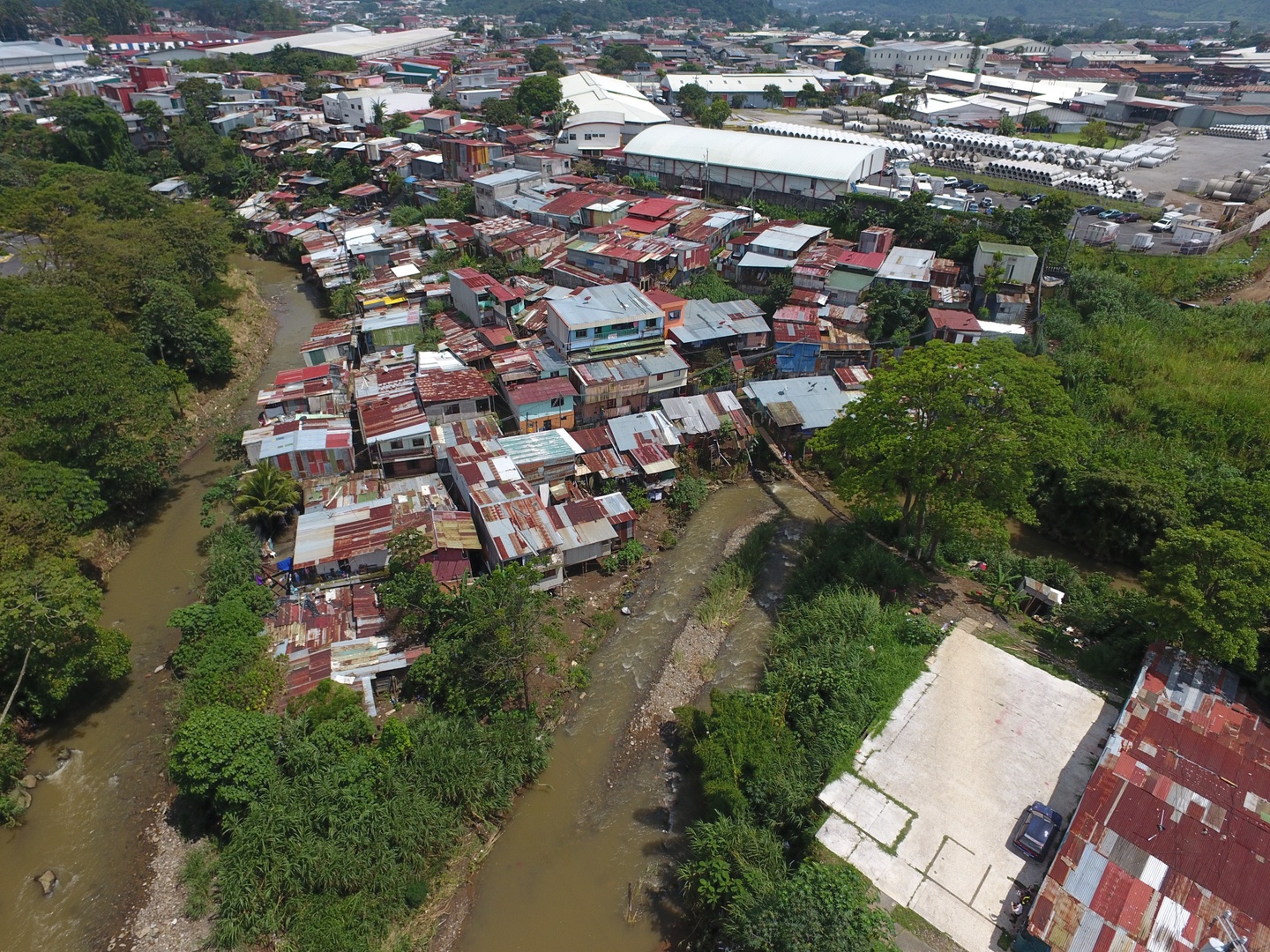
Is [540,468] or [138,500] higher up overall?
[540,468]

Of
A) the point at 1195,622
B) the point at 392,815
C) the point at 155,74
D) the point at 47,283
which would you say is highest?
the point at 155,74

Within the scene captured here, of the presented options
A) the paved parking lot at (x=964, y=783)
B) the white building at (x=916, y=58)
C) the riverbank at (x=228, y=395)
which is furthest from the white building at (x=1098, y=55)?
the paved parking lot at (x=964, y=783)

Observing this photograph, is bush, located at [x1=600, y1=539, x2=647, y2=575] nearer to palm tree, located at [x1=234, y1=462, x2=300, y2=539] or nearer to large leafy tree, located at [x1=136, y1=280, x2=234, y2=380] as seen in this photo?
palm tree, located at [x1=234, y1=462, x2=300, y2=539]

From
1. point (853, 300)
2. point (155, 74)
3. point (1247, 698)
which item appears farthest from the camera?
point (155, 74)

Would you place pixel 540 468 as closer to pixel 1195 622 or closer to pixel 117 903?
pixel 117 903

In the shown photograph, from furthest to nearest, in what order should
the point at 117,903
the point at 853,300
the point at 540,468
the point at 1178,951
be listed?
the point at 853,300 < the point at 540,468 < the point at 117,903 < the point at 1178,951

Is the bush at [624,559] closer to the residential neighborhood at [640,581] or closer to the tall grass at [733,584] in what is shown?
the residential neighborhood at [640,581]

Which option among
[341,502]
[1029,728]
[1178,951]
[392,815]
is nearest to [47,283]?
[341,502]

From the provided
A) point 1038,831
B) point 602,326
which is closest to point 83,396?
point 602,326
